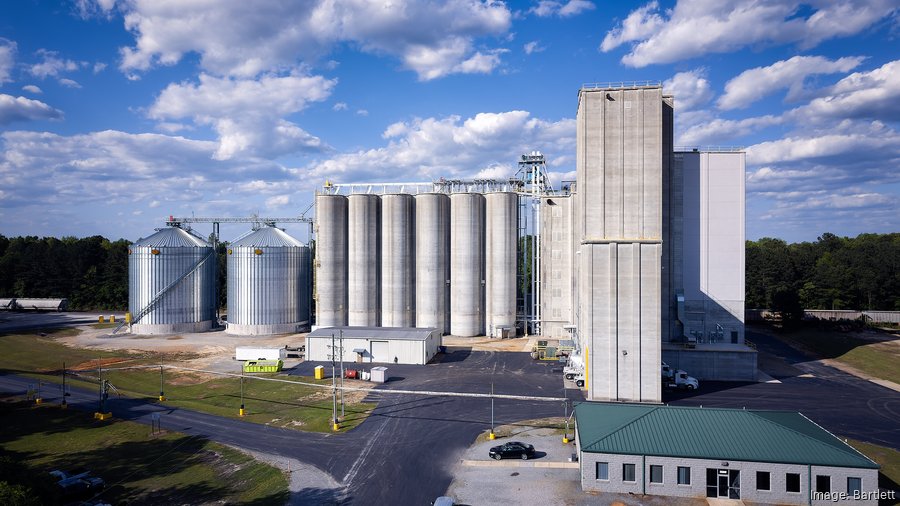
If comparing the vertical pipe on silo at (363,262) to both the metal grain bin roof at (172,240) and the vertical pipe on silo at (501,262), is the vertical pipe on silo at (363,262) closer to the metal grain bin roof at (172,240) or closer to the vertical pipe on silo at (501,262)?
the vertical pipe on silo at (501,262)

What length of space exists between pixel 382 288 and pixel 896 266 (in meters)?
105

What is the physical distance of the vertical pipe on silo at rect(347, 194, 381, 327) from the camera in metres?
87.1

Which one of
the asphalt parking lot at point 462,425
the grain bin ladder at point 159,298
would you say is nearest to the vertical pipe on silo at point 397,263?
the asphalt parking lot at point 462,425

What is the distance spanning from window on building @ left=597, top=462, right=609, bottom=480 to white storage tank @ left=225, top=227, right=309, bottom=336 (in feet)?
237

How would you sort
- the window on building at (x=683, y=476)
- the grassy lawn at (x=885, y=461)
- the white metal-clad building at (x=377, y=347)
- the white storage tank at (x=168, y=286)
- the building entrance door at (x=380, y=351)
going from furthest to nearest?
1. the white storage tank at (x=168, y=286)
2. the building entrance door at (x=380, y=351)
3. the white metal-clad building at (x=377, y=347)
4. the grassy lawn at (x=885, y=461)
5. the window on building at (x=683, y=476)

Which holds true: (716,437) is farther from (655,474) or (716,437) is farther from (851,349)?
(851,349)

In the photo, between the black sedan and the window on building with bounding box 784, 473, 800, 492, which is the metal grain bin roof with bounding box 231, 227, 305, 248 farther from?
the window on building with bounding box 784, 473, 800, 492

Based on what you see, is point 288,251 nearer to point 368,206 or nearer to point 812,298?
point 368,206

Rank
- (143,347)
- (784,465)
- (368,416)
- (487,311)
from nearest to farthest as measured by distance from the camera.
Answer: (784,465)
(368,416)
(143,347)
(487,311)

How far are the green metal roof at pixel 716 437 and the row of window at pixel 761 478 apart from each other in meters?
0.91

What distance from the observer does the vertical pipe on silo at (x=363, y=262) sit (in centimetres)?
8706

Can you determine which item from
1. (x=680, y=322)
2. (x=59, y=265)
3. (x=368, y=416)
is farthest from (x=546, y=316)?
(x=59, y=265)

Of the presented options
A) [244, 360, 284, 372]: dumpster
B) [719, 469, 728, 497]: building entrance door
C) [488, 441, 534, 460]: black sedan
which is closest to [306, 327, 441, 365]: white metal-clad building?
[244, 360, 284, 372]: dumpster

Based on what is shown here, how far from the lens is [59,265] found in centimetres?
13438
